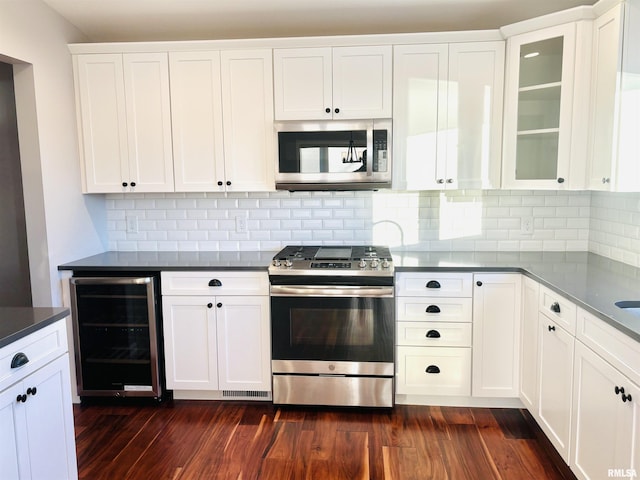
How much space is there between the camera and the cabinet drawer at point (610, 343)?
4.80ft

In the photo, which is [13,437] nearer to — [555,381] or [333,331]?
[333,331]

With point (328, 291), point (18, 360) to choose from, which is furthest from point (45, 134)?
point (328, 291)

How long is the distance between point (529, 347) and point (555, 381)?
1.22 ft

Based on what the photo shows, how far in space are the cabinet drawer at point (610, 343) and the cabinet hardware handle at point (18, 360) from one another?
206 cm

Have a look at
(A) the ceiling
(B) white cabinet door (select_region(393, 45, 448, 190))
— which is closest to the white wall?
(A) the ceiling

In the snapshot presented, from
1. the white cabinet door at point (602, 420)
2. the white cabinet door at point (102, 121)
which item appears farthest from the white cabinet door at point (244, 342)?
the white cabinet door at point (602, 420)

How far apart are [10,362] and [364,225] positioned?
2.28 meters

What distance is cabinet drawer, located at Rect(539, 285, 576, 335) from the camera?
1.94m

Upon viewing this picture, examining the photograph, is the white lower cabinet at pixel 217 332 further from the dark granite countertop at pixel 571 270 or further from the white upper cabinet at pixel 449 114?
the white upper cabinet at pixel 449 114

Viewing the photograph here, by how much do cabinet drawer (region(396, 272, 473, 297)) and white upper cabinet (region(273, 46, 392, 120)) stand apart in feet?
3.49

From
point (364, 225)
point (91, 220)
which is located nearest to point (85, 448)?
point (91, 220)

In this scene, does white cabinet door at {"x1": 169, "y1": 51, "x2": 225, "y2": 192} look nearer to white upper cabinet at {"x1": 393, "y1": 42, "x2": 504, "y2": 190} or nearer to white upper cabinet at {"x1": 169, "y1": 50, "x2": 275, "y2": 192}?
white upper cabinet at {"x1": 169, "y1": 50, "x2": 275, "y2": 192}

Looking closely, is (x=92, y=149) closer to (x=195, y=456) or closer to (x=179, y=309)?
(x=179, y=309)

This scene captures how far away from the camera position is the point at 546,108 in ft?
8.65
